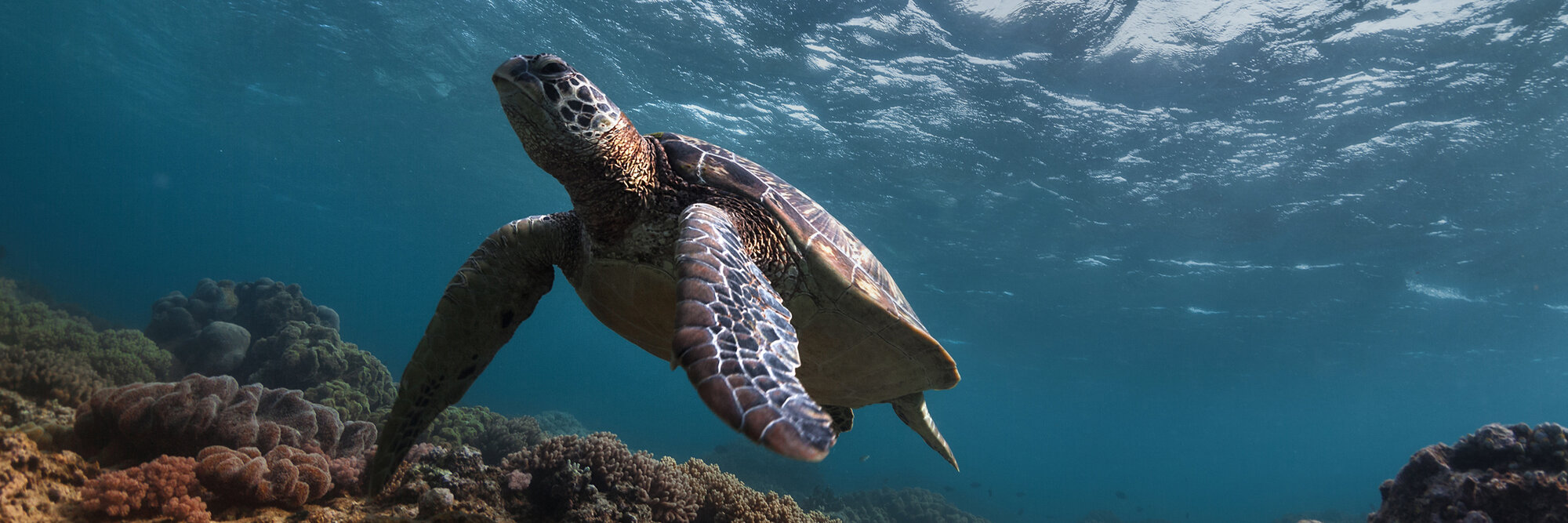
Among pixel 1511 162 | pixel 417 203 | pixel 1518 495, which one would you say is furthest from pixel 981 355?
pixel 417 203

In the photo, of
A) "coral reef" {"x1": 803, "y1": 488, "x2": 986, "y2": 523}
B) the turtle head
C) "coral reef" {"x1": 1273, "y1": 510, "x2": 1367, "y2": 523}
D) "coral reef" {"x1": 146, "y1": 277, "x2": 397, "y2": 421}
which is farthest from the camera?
"coral reef" {"x1": 1273, "y1": 510, "x2": 1367, "y2": 523}

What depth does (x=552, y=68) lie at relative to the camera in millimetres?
2625

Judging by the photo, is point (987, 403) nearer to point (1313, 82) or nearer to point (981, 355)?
point (981, 355)

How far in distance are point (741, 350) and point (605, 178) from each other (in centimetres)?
148

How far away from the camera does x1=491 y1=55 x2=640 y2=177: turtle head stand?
257 centimetres

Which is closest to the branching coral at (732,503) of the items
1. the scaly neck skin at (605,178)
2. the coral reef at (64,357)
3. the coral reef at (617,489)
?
the coral reef at (617,489)

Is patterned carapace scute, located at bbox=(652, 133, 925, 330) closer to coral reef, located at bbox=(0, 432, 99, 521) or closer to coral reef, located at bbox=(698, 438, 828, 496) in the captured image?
coral reef, located at bbox=(0, 432, 99, 521)

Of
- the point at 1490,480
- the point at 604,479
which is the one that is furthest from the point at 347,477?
the point at 1490,480

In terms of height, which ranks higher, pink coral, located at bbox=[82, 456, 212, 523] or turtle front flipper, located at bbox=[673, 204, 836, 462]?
turtle front flipper, located at bbox=[673, 204, 836, 462]

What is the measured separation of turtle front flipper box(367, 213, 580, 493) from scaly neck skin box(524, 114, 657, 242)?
0.41 metres

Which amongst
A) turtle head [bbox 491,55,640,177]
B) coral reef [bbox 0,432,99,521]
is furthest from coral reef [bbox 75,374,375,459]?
turtle head [bbox 491,55,640,177]

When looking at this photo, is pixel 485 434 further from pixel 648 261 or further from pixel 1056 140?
pixel 1056 140

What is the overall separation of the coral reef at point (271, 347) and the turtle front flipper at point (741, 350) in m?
7.10

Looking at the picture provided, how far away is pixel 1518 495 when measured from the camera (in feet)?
12.1
